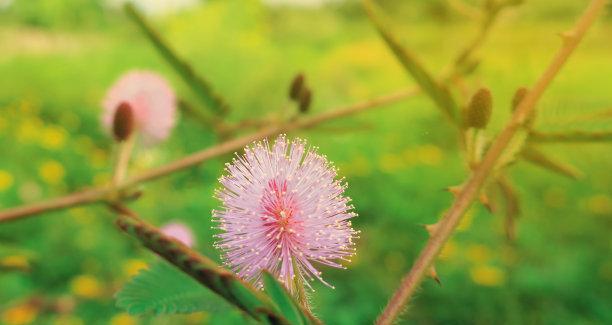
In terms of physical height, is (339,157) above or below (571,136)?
above

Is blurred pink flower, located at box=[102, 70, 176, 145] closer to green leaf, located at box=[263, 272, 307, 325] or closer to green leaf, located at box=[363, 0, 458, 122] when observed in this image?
green leaf, located at box=[363, 0, 458, 122]

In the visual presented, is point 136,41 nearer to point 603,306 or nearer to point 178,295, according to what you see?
point 603,306

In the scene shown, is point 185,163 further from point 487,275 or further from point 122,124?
point 487,275

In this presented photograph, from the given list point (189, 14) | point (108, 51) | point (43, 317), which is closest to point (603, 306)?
point (43, 317)

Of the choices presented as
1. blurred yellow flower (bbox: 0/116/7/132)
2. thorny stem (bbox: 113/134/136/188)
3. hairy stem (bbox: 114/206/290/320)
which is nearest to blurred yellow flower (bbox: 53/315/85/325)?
thorny stem (bbox: 113/134/136/188)

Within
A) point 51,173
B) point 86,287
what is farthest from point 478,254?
point 51,173

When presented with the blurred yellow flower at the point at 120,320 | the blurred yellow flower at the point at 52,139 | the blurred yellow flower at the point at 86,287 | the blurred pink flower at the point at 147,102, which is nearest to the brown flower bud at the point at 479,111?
the blurred pink flower at the point at 147,102
